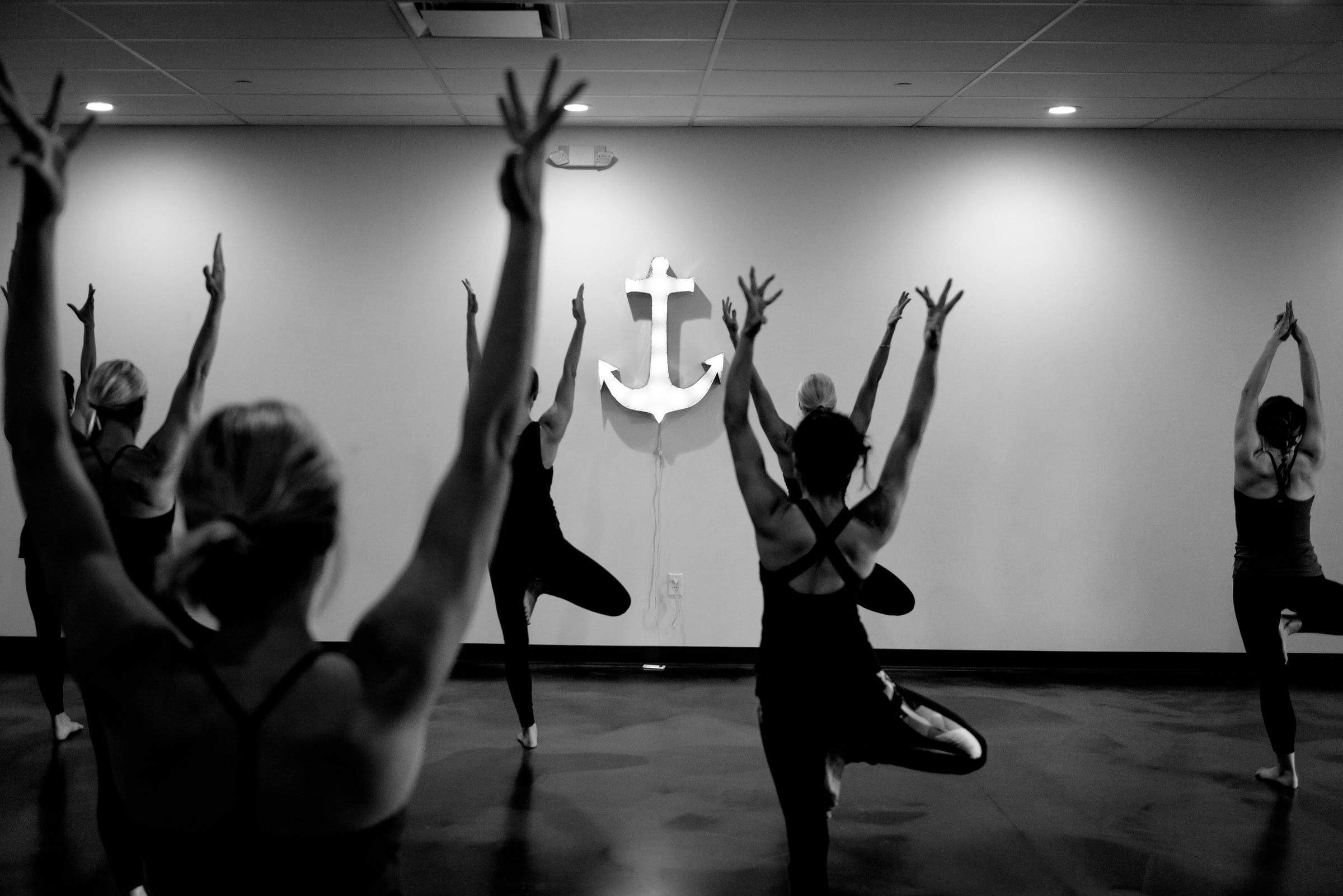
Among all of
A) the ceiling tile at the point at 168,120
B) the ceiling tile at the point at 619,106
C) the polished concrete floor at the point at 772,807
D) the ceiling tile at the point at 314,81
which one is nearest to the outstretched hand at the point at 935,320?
the polished concrete floor at the point at 772,807

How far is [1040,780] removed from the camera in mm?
4223

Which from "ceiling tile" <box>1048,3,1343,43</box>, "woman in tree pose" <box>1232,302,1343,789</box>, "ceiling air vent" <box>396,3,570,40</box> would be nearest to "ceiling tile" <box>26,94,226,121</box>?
"ceiling air vent" <box>396,3,570,40</box>

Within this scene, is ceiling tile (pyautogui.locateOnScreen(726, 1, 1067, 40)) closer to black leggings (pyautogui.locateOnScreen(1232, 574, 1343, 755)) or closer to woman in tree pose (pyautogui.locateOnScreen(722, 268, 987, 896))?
woman in tree pose (pyautogui.locateOnScreen(722, 268, 987, 896))

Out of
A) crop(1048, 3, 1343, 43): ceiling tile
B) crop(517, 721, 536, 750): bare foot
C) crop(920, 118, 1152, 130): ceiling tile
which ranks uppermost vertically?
crop(920, 118, 1152, 130): ceiling tile

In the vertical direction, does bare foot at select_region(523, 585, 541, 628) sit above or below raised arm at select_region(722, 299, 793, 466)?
below

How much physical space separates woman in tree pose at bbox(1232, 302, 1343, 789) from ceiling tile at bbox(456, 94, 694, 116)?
2997mm

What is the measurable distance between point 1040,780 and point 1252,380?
5.89 feet

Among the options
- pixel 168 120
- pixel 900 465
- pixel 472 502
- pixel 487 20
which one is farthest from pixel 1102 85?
pixel 472 502

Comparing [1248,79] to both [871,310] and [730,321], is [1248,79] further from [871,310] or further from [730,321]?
[730,321]

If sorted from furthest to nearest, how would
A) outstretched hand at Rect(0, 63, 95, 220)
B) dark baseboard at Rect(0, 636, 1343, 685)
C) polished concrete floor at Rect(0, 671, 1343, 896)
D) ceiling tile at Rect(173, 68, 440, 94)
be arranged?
dark baseboard at Rect(0, 636, 1343, 685) < ceiling tile at Rect(173, 68, 440, 94) < polished concrete floor at Rect(0, 671, 1343, 896) < outstretched hand at Rect(0, 63, 95, 220)

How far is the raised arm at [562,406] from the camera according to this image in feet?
14.8

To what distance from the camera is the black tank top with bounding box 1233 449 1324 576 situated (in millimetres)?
4145

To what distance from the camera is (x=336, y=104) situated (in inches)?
218

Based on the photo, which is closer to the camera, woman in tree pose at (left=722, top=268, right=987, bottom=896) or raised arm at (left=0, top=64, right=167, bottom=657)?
raised arm at (left=0, top=64, right=167, bottom=657)
